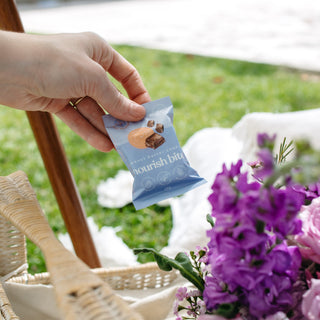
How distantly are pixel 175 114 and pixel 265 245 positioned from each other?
1.93m

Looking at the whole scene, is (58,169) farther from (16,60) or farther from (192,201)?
(192,201)

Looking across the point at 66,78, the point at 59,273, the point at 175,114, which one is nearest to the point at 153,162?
the point at 66,78

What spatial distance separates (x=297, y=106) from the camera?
2281 mm

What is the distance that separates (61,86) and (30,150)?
58.7 inches

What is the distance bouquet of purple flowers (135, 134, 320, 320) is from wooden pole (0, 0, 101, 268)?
2.18ft

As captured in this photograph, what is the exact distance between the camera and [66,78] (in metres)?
0.79

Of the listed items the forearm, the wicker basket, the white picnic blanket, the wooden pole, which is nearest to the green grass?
the white picnic blanket

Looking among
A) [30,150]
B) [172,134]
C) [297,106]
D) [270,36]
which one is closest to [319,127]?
[172,134]

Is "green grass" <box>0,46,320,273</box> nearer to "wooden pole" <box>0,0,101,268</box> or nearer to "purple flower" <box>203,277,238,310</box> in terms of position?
"wooden pole" <box>0,0,101,268</box>

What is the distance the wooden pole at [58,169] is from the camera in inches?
40.3

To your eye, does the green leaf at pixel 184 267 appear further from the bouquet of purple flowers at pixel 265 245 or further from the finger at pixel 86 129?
the finger at pixel 86 129

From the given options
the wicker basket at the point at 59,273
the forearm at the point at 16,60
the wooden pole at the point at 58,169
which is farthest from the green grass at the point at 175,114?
the forearm at the point at 16,60

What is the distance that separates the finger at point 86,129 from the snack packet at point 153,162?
4.5 inches

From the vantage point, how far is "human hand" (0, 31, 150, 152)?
29.4 inches
